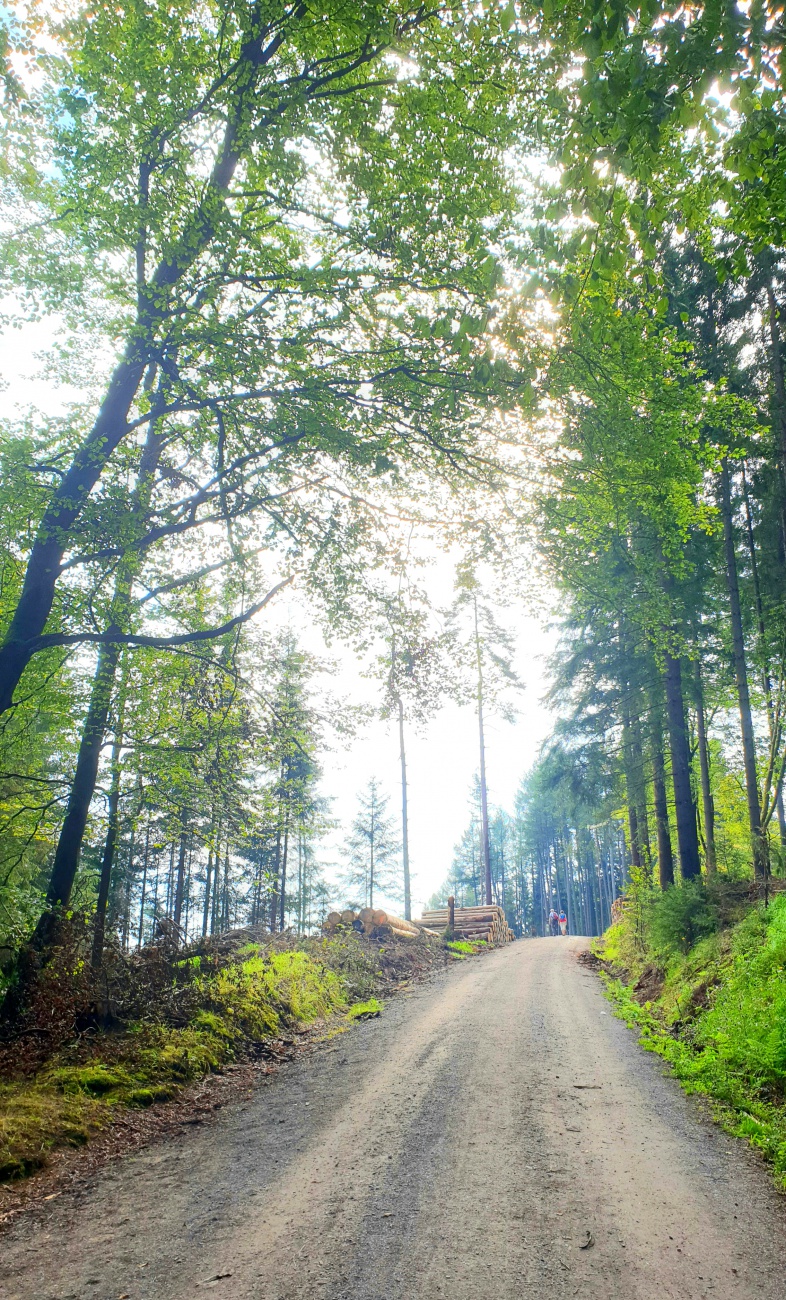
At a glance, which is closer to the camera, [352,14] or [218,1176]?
[218,1176]

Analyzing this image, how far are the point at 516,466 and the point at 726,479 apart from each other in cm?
830

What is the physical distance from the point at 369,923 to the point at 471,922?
7.26m

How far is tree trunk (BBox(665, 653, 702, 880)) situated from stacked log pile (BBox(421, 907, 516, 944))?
38.5 feet

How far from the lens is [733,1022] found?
24.7 feet

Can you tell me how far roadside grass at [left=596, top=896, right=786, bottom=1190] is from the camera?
6.06 m

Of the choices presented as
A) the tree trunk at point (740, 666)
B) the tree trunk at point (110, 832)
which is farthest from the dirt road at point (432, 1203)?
the tree trunk at point (740, 666)

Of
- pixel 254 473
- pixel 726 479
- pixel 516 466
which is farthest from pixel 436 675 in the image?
pixel 726 479

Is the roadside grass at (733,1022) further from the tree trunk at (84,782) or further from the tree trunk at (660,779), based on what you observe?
the tree trunk at (84,782)

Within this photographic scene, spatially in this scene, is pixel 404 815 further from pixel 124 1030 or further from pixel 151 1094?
pixel 151 1094

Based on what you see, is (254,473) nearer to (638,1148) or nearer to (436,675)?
(436,675)

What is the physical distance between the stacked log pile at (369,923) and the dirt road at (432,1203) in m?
12.7

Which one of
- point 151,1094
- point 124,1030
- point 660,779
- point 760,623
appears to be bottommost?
point 151,1094

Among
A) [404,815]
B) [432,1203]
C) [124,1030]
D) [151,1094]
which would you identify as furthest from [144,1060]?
[404,815]

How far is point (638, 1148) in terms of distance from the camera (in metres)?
5.32
